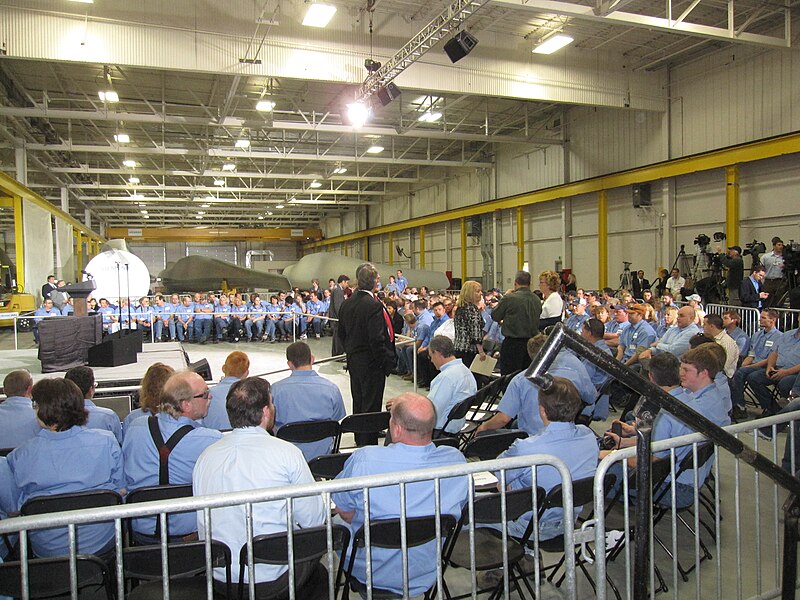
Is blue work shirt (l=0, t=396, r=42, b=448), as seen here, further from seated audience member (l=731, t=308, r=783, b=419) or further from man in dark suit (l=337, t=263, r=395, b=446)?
seated audience member (l=731, t=308, r=783, b=419)

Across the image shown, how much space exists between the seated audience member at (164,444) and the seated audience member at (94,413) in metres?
0.64

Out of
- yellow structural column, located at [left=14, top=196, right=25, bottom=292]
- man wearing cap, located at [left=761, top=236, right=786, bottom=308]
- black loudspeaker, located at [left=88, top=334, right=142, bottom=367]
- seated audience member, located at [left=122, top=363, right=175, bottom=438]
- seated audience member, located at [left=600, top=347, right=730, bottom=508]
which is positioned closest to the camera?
seated audience member, located at [left=600, top=347, right=730, bottom=508]

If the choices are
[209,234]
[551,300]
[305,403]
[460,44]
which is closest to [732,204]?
[460,44]

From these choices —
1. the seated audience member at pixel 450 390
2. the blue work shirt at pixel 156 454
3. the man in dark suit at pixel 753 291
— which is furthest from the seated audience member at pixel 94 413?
the man in dark suit at pixel 753 291

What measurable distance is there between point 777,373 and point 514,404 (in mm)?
3810

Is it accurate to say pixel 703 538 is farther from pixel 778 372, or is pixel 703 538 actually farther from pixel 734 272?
pixel 734 272

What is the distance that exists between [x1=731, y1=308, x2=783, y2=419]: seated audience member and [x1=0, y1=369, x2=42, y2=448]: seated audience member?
261 inches

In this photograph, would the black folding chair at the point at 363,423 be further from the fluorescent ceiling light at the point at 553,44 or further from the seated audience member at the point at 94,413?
the fluorescent ceiling light at the point at 553,44

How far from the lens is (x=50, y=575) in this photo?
205cm

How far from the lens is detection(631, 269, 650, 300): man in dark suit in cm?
1378

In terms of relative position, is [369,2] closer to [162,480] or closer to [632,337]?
[632,337]

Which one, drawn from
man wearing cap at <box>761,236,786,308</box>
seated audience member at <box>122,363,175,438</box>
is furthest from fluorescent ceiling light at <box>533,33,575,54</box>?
seated audience member at <box>122,363,175,438</box>

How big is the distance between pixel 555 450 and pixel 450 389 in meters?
1.59

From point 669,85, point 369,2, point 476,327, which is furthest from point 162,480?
point 669,85
